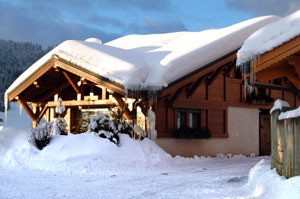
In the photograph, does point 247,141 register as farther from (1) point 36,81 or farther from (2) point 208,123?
(1) point 36,81

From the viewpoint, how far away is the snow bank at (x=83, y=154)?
40.7ft

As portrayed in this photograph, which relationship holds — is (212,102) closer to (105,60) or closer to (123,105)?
(123,105)

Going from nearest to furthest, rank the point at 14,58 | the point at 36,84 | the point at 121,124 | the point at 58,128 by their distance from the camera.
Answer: the point at 121,124
the point at 58,128
the point at 36,84
the point at 14,58

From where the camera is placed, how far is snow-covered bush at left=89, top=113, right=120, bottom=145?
13.9 meters

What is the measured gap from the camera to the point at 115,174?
1152 centimetres

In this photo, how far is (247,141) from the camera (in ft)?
65.4

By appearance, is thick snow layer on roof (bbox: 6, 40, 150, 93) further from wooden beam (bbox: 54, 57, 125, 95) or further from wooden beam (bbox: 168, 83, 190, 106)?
wooden beam (bbox: 168, 83, 190, 106)

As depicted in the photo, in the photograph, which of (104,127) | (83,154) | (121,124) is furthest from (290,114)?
(121,124)

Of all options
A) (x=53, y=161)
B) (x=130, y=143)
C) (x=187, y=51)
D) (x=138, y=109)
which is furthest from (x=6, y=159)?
(x=187, y=51)

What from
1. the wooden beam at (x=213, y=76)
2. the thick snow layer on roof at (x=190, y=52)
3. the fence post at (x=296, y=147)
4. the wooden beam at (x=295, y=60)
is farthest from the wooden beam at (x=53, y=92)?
the fence post at (x=296, y=147)

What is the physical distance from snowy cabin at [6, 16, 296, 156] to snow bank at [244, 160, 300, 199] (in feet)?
20.6

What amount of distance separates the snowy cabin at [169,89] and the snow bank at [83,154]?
A: 180cm

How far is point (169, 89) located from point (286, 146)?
786 cm

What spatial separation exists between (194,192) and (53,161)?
5498 mm
